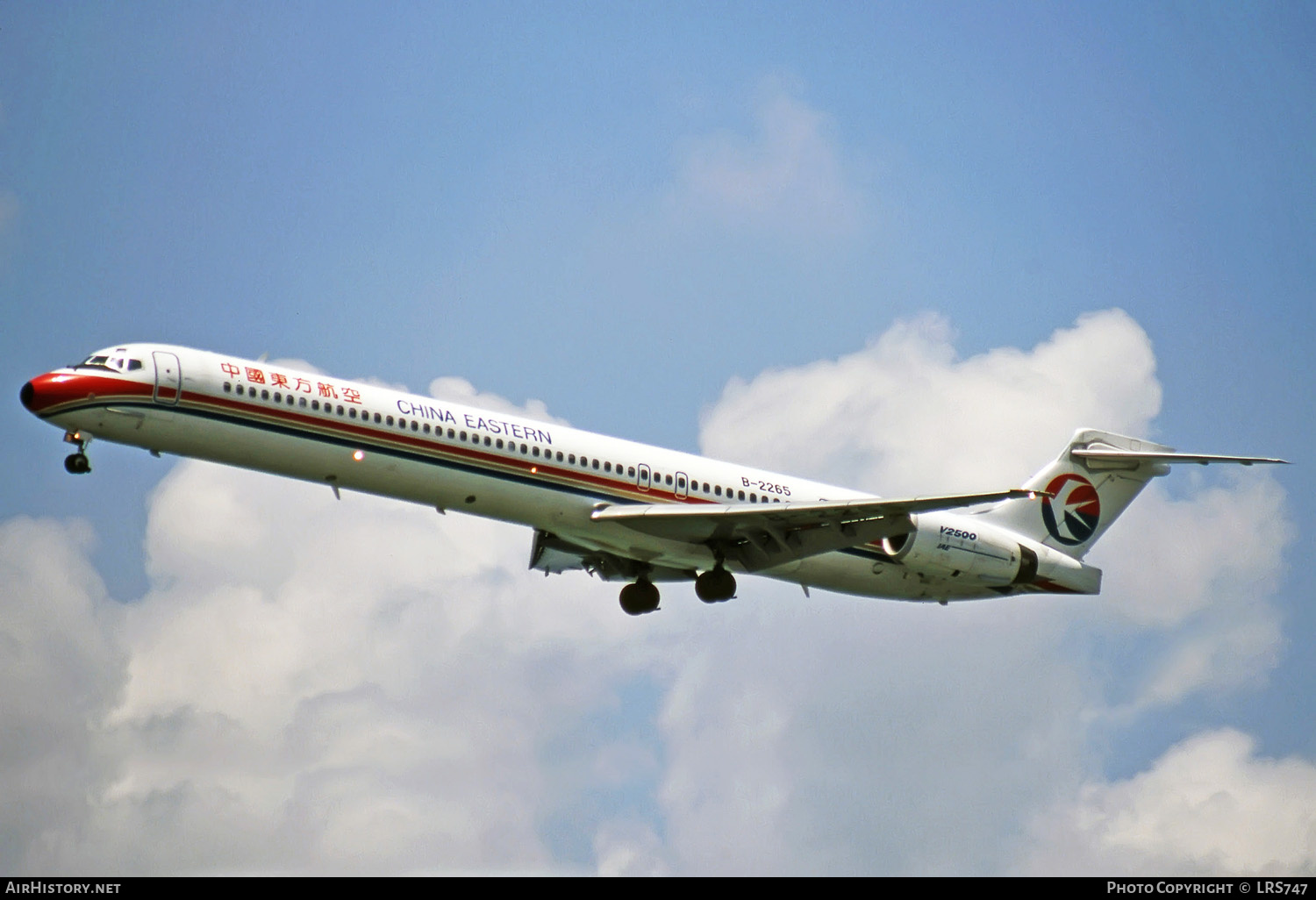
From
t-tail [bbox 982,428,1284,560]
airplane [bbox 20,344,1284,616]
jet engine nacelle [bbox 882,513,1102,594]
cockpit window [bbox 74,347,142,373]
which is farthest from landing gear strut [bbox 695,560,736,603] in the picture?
cockpit window [bbox 74,347,142,373]

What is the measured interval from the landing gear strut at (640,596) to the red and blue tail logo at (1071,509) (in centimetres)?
947

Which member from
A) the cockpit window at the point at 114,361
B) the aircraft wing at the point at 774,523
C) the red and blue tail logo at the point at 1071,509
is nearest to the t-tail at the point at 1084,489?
the red and blue tail logo at the point at 1071,509

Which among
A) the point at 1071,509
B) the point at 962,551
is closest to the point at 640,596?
the point at 962,551

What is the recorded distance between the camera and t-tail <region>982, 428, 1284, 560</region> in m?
41.1

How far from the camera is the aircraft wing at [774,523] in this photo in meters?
34.3

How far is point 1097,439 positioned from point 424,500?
17627 millimetres

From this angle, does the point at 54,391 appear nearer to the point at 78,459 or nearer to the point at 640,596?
the point at 78,459

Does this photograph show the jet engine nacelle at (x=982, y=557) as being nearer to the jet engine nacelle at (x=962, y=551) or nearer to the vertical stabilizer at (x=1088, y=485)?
the jet engine nacelle at (x=962, y=551)

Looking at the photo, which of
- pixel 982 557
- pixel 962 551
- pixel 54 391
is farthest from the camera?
pixel 982 557

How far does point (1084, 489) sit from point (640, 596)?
11118mm

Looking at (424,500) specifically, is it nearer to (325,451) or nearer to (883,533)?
(325,451)

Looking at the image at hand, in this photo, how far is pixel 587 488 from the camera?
113ft
